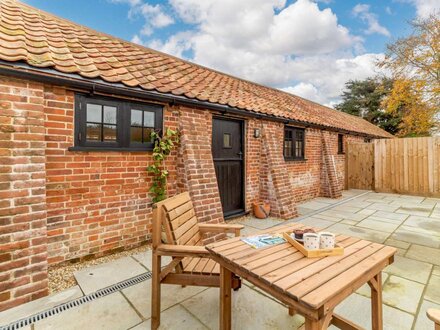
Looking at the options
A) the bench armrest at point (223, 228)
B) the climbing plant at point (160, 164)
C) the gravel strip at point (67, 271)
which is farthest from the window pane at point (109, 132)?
the bench armrest at point (223, 228)

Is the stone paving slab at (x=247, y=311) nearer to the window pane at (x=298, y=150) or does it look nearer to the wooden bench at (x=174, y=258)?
the wooden bench at (x=174, y=258)

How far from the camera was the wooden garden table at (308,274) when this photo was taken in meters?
1.25

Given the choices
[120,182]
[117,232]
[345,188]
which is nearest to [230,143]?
[120,182]

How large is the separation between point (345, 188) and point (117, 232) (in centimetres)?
1072

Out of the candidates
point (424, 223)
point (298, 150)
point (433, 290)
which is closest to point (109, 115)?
point (433, 290)

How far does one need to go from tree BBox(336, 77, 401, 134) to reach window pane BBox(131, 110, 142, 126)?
2953cm

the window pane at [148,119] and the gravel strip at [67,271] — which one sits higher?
the window pane at [148,119]

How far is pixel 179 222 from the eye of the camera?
2.43 m

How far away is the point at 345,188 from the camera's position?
36.0 feet

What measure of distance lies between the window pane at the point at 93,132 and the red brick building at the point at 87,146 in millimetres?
14

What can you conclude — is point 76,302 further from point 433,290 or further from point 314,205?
point 314,205

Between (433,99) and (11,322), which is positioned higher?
(433,99)

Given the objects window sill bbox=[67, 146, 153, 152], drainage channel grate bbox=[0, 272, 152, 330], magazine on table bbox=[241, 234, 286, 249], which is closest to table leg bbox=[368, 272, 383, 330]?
magazine on table bbox=[241, 234, 286, 249]

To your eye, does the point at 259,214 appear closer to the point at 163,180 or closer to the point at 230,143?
the point at 230,143
